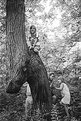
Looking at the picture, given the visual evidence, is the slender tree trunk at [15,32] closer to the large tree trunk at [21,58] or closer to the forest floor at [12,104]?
the large tree trunk at [21,58]

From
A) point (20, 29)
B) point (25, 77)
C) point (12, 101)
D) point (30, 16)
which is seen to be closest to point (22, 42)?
→ point (20, 29)

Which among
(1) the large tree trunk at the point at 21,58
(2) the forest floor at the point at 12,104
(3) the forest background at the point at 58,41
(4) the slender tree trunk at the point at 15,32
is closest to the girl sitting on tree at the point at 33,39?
(1) the large tree trunk at the point at 21,58

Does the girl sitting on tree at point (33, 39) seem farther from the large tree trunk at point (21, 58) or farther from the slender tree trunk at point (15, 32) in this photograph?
the slender tree trunk at point (15, 32)

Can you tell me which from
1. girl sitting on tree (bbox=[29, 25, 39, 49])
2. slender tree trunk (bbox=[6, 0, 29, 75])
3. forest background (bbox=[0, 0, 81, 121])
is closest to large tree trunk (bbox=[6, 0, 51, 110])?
slender tree trunk (bbox=[6, 0, 29, 75])

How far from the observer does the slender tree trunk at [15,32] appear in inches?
219

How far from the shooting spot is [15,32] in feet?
18.9

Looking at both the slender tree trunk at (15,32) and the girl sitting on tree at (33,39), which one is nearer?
the slender tree trunk at (15,32)

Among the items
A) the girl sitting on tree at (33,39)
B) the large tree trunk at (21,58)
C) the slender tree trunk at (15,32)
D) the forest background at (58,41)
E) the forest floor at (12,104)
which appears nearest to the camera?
the large tree trunk at (21,58)

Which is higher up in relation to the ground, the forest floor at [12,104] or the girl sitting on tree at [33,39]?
the girl sitting on tree at [33,39]

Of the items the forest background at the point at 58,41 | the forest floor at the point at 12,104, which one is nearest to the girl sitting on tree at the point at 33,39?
the forest background at the point at 58,41

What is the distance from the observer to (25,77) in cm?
548

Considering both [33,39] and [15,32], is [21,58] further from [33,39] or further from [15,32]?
[33,39]

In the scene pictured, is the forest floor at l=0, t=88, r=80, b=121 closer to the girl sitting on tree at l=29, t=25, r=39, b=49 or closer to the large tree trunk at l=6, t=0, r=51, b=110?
the large tree trunk at l=6, t=0, r=51, b=110

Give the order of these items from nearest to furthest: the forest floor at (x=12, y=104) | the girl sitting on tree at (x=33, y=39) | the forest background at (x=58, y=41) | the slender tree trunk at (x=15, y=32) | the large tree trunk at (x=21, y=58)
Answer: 1. the large tree trunk at (x=21, y=58)
2. the slender tree trunk at (x=15, y=32)
3. the girl sitting on tree at (x=33, y=39)
4. the forest floor at (x=12, y=104)
5. the forest background at (x=58, y=41)
